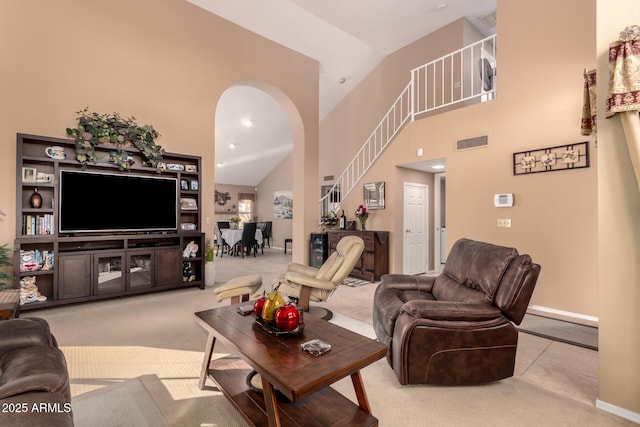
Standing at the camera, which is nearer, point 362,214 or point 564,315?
point 564,315

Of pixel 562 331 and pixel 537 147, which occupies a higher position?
pixel 537 147

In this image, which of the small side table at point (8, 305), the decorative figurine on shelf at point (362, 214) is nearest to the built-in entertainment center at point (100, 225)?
the small side table at point (8, 305)

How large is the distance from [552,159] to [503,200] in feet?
2.42

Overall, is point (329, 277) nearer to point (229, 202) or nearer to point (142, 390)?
point (142, 390)

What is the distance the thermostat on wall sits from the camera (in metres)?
4.21

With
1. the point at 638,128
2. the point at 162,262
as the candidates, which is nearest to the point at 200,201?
the point at 162,262

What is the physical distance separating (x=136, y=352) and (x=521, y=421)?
2950 millimetres

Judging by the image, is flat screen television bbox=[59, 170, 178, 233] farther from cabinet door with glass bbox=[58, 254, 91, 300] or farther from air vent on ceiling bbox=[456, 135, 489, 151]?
air vent on ceiling bbox=[456, 135, 489, 151]

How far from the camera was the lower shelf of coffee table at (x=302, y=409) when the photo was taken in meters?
1.68

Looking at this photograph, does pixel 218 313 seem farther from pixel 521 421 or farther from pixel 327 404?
pixel 521 421

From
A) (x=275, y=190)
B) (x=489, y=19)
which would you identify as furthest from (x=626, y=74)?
(x=275, y=190)

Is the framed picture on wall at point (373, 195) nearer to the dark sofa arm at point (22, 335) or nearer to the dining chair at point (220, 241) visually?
the dining chair at point (220, 241)

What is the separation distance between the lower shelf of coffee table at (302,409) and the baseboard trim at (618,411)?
1.53 metres

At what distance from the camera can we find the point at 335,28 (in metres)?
6.32
